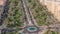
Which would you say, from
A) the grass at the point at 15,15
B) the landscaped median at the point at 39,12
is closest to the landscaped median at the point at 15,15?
the grass at the point at 15,15

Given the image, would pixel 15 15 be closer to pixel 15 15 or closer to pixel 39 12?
pixel 15 15

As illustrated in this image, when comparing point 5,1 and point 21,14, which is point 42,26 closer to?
point 21,14

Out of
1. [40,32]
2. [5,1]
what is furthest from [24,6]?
[40,32]

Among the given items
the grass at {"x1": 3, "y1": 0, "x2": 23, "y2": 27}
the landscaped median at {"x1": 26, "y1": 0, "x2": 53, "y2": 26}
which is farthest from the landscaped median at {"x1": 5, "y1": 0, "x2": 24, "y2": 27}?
the landscaped median at {"x1": 26, "y1": 0, "x2": 53, "y2": 26}

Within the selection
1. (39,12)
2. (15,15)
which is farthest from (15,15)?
(39,12)

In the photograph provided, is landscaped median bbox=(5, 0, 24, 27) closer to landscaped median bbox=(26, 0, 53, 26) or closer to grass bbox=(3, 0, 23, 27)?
grass bbox=(3, 0, 23, 27)
